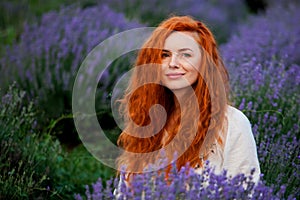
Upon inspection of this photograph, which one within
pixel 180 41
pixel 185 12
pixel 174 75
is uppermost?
pixel 180 41

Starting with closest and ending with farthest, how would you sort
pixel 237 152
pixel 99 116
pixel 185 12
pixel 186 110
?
pixel 237 152 → pixel 186 110 → pixel 99 116 → pixel 185 12

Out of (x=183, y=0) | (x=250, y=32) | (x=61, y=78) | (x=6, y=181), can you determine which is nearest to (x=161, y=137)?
(x=6, y=181)

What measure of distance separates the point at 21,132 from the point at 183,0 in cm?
453

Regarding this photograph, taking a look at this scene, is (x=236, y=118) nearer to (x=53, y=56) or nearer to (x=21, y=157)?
(x=21, y=157)

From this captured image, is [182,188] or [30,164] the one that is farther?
[30,164]

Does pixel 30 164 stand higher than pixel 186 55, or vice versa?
pixel 186 55

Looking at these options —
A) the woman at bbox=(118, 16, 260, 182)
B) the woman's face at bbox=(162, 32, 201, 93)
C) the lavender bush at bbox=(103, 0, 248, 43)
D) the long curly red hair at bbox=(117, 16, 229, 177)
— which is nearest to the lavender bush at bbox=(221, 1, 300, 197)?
the woman at bbox=(118, 16, 260, 182)

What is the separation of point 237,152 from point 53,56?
2.17m

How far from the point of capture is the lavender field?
5.76ft

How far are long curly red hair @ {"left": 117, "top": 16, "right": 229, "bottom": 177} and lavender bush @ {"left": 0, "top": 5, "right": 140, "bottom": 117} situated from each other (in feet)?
4.31

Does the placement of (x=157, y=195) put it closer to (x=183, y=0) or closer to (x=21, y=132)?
(x=21, y=132)

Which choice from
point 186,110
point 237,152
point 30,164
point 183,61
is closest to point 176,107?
point 186,110

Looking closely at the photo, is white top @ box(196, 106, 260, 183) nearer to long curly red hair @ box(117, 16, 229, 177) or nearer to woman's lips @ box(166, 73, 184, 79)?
long curly red hair @ box(117, 16, 229, 177)

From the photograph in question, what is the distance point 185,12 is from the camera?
21.3 feet
